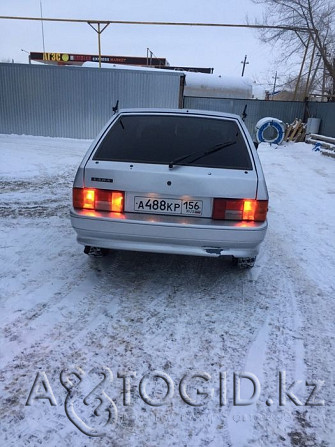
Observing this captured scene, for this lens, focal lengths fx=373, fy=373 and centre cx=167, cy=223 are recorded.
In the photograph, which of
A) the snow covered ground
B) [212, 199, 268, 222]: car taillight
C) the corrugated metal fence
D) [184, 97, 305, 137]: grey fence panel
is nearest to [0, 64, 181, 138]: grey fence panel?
the corrugated metal fence

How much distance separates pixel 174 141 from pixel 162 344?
1.78 m

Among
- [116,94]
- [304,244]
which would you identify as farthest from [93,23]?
[304,244]

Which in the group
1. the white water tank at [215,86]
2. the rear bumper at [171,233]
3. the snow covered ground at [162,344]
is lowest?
the snow covered ground at [162,344]

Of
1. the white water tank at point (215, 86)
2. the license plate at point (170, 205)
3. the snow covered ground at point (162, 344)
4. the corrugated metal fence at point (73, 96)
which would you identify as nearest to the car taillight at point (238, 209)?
the license plate at point (170, 205)

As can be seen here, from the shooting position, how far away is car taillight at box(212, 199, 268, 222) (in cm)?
307

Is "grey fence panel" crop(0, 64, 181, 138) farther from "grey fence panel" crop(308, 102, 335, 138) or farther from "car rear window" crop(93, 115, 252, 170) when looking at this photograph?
"car rear window" crop(93, 115, 252, 170)

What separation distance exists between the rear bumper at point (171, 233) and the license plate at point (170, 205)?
2.2 inches

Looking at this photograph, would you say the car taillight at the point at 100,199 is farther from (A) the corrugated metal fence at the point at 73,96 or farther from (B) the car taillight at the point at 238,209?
(A) the corrugated metal fence at the point at 73,96

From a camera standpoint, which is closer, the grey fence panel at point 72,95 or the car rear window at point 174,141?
the car rear window at point 174,141

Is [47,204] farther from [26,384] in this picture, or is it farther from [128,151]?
[26,384]

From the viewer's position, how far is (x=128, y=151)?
3316mm

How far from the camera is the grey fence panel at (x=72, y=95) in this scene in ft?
51.5

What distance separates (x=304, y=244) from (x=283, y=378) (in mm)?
2712

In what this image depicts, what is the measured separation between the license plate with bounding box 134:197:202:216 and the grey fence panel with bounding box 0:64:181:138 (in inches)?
532
